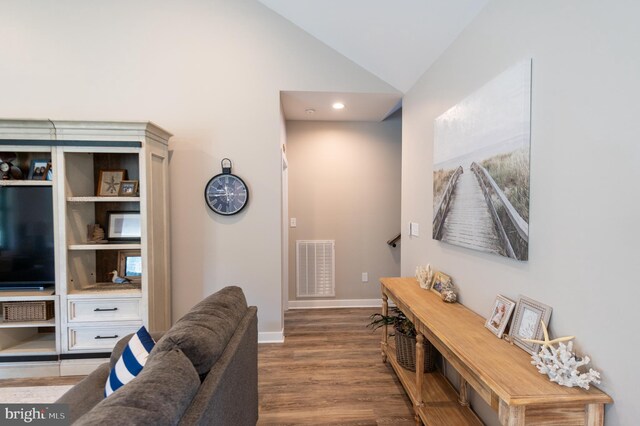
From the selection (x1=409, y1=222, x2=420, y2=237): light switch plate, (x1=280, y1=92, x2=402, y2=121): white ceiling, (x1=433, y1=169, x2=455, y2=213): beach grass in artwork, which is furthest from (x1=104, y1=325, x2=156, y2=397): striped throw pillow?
(x1=280, y1=92, x2=402, y2=121): white ceiling

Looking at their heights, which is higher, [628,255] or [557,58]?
[557,58]

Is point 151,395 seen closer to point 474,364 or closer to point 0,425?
point 0,425

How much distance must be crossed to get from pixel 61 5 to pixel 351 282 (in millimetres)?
4224

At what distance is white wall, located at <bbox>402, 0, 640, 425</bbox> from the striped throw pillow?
1.75m

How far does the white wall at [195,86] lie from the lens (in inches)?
105

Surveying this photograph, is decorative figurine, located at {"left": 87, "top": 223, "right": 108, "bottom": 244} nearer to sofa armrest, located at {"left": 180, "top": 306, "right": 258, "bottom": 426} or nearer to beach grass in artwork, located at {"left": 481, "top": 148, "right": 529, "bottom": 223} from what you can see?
Answer: sofa armrest, located at {"left": 180, "top": 306, "right": 258, "bottom": 426}

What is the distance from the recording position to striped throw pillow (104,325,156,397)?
1166 mm

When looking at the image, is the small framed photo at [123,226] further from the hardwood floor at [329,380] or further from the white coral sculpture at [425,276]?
the white coral sculpture at [425,276]

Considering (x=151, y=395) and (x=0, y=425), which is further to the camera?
(x=0, y=425)

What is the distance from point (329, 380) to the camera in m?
2.27

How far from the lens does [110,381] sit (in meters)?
1.20

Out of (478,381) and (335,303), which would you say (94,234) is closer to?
(335,303)

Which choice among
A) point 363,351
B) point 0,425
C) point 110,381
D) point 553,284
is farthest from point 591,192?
point 0,425

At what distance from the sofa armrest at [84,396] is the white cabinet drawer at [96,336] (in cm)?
93
